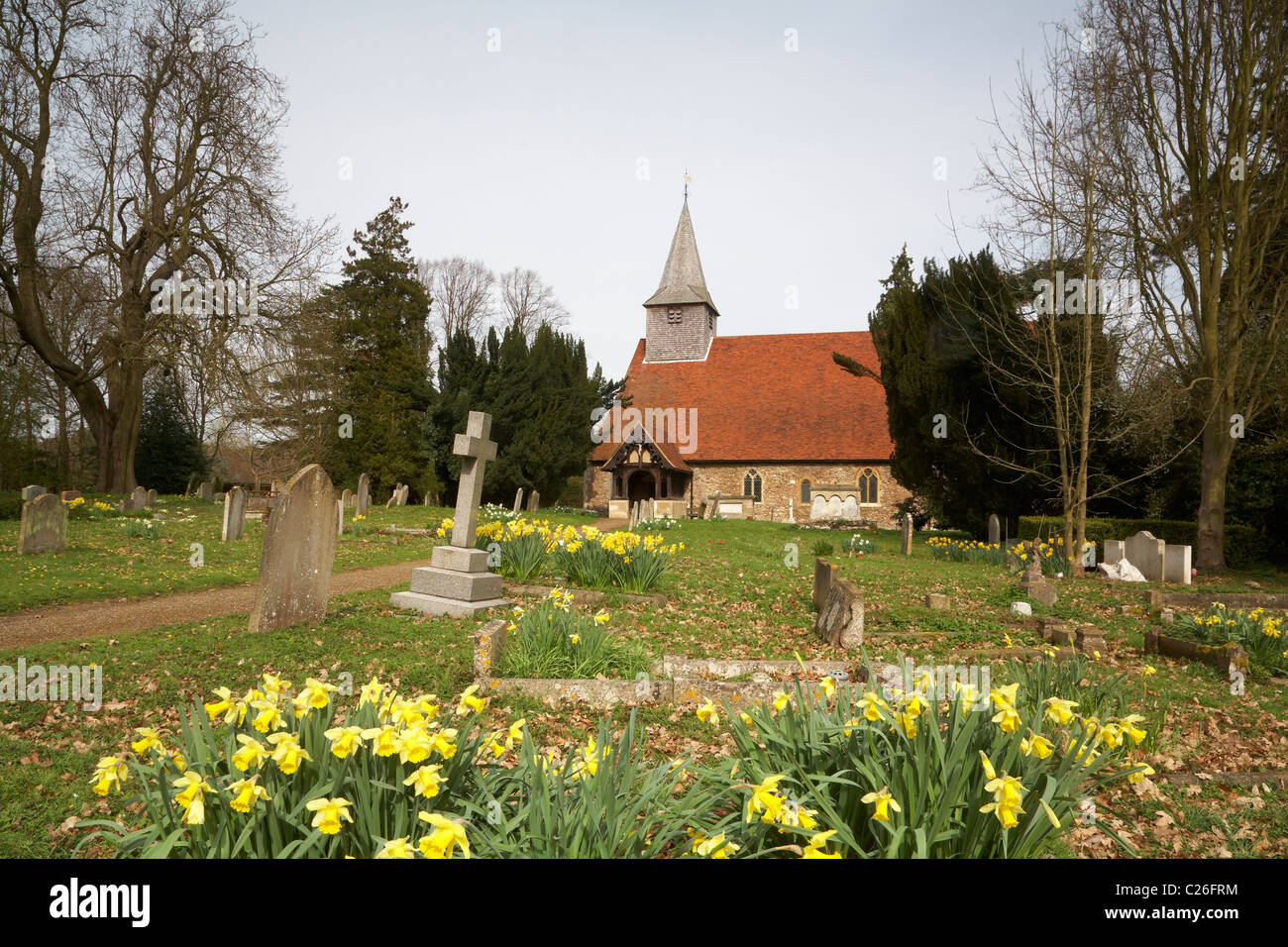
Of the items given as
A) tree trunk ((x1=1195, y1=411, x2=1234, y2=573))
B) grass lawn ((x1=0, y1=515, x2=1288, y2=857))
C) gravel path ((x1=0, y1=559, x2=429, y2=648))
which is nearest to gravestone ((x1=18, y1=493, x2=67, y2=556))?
grass lawn ((x1=0, y1=515, x2=1288, y2=857))

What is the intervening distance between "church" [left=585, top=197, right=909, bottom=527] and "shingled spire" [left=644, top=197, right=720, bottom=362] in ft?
0.17

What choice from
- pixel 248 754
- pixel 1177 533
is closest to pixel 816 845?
pixel 248 754

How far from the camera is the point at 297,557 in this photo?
6.69 m

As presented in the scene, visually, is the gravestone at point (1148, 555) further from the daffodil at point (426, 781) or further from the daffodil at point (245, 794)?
the daffodil at point (245, 794)

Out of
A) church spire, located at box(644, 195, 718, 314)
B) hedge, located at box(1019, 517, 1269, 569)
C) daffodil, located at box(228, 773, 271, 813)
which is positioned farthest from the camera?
church spire, located at box(644, 195, 718, 314)

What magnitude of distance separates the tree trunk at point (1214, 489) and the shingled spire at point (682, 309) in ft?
77.8

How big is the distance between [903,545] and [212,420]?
2939 cm

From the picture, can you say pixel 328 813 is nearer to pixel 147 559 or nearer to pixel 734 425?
pixel 147 559

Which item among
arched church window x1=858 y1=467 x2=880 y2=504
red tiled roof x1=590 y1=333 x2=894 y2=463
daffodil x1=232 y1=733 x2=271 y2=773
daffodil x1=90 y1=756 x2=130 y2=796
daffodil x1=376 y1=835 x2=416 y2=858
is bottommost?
daffodil x1=90 y1=756 x2=130 y2=796

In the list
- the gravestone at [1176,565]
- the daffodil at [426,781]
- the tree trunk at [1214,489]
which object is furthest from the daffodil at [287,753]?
the tree trunk at [1214,489]

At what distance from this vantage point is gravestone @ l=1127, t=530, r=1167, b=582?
12.1m

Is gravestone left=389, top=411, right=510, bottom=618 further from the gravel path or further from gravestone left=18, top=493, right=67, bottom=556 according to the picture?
gravestone left=18, top=493, right=67, bottom=556

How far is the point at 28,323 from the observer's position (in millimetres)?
18094

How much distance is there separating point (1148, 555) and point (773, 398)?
70.1 feet
